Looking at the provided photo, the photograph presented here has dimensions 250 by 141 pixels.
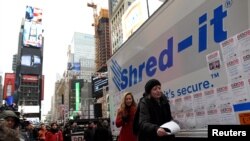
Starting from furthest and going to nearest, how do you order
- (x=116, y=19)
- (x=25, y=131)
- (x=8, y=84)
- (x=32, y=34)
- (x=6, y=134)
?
(x=32, y=34)
(x=8, y=84)
(x=25, y=131)
(x=116, y=19)
(x=6, y=134)

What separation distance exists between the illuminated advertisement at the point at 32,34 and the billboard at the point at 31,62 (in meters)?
2.12

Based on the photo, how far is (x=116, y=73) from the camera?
24.2ft

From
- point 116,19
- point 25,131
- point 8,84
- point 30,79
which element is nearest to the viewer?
point 116,19

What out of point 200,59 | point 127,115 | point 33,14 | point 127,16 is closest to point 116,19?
point 127,16

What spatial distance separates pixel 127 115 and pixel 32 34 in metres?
119

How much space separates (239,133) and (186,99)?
183 cm

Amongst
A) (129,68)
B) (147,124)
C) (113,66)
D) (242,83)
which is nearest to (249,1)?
(242,83)

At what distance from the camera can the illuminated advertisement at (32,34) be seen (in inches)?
4555

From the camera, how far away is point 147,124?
3.53 metres

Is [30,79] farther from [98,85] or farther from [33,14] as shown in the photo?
[98,85]

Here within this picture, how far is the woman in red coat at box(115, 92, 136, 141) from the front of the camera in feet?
16.3

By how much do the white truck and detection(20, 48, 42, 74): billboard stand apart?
114759mm

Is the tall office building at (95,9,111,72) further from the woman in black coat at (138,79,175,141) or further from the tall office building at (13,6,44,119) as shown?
the woman in black coat at (138,79,175,141)

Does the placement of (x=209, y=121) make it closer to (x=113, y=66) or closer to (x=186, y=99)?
(x=186, y=99)
